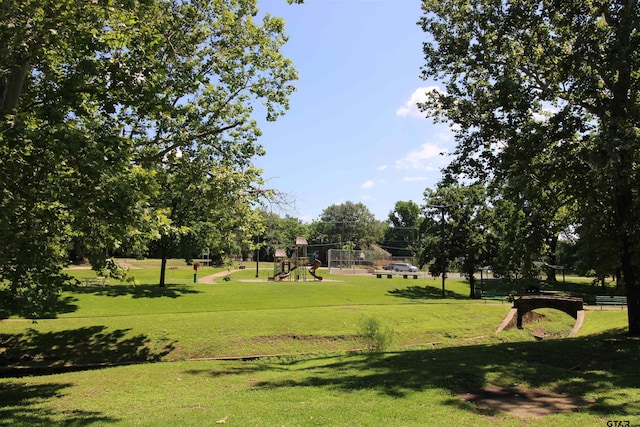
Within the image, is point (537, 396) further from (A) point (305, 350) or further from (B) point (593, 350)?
(A) point (305, 350)

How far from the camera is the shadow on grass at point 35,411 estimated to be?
7.20 metres

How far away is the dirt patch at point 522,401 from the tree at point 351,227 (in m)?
107

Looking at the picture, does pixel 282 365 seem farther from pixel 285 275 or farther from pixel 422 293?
pixel 285 275

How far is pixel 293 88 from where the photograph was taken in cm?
1828

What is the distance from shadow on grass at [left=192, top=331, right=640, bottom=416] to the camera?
29.1 feet

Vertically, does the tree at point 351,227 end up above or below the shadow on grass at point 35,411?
above

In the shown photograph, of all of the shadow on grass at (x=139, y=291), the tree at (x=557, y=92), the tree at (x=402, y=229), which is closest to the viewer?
the tree at (x=557, y=92)

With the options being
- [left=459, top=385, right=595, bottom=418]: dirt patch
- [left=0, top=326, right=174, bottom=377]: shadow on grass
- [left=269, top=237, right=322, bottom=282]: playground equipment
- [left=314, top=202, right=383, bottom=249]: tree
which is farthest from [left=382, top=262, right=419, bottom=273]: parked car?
[left=459, top=385, right=595, bottom=418]: dirt patch

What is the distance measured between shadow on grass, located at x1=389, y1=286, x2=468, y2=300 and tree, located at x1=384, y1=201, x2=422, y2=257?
8572cm

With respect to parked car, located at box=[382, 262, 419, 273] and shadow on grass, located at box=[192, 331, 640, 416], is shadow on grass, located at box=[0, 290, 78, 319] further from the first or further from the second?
parked car, located at box=[382, 262, 419, 273]

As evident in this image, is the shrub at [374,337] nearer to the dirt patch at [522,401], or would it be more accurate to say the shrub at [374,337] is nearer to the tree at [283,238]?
the dirt patch at [522,401]

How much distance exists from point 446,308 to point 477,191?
19252 mm

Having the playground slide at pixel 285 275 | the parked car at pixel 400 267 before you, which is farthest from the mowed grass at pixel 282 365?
the parked car at pixel 400 267

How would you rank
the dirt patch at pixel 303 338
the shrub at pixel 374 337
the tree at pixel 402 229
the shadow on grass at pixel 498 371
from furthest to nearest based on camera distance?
the tree at pixel 402 229, the dirt patch at pixel 303 338, the shrub at pixel 374 337, the shadow on grass at pixel 498 371
